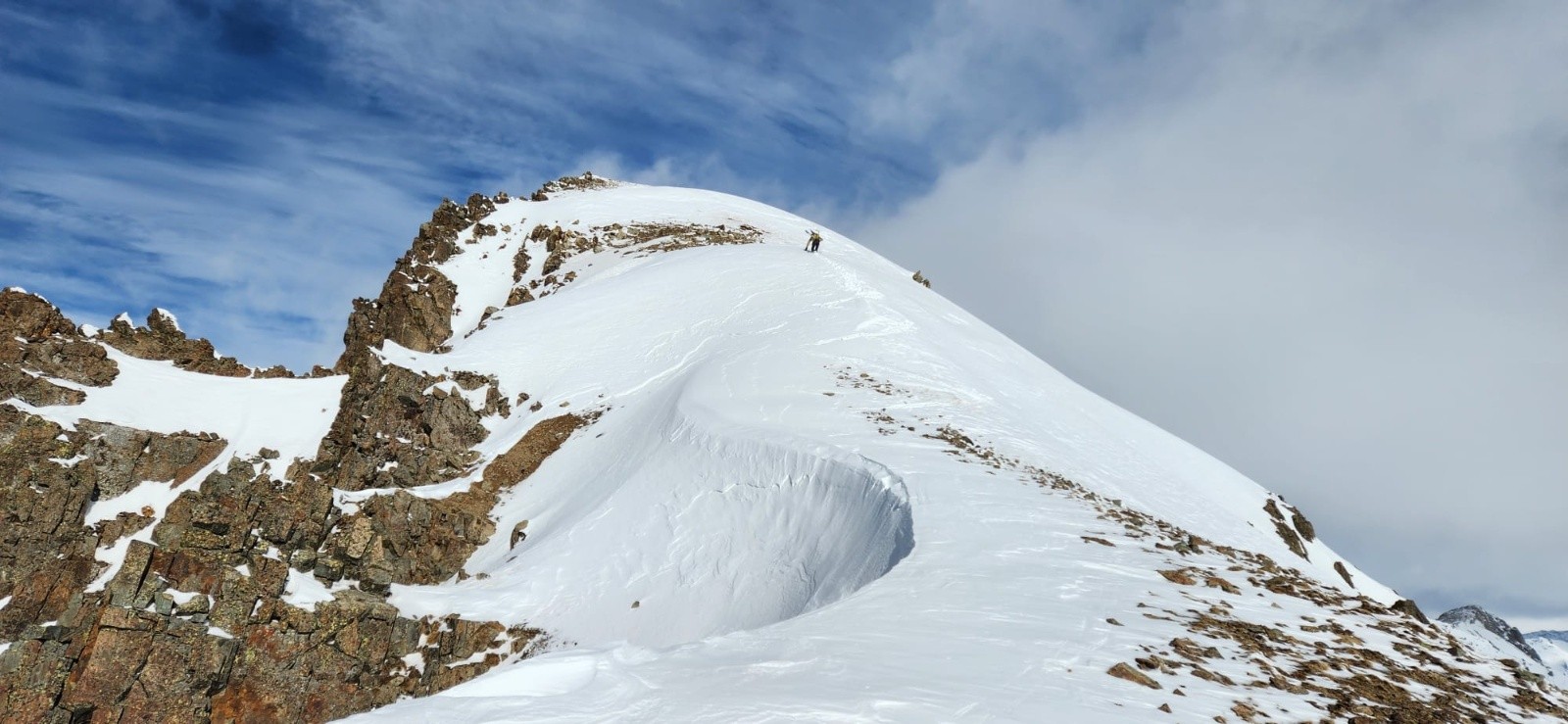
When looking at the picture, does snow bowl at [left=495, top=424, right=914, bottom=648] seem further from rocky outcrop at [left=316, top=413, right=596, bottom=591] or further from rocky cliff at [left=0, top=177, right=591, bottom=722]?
rocky outcrop at [left=316, top=413, right=596, bottom=591]

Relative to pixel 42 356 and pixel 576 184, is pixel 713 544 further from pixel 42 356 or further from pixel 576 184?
pixel 576 184

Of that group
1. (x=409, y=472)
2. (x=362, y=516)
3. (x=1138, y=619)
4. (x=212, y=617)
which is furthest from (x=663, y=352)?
(x=1138, y=619)

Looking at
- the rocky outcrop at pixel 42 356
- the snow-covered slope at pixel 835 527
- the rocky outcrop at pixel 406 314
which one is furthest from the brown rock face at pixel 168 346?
the snow-covered slope at pixel 835 527

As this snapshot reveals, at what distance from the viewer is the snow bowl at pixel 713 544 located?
1414 cm

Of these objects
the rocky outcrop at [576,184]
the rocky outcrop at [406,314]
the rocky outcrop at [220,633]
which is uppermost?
the rocky outcrop at [576,184]

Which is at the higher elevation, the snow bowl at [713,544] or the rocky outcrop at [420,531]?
the snow bowl at [713,544]

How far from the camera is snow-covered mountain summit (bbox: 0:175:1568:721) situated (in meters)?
7.39

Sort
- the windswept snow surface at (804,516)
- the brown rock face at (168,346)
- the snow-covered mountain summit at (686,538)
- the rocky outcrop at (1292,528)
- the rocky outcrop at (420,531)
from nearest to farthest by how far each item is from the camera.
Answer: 1. the windswept snow surface at (804,516)
2. the snow-covered mountain summit at (686,538)
3. the rocky outcrop at (420,531)
4. the rocky outcrop at (1292,528)
5. the brown rock face at (168,346)

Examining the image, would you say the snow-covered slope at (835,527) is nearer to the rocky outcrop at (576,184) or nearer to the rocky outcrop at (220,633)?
the rocky outcrop at (220,633)

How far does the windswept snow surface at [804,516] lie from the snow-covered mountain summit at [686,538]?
0.23 feet

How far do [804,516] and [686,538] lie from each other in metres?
3.20

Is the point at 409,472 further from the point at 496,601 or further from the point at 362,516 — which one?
the point at 496,601

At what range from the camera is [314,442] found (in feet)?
91.9

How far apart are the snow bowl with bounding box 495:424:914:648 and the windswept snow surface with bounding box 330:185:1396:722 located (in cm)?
7
